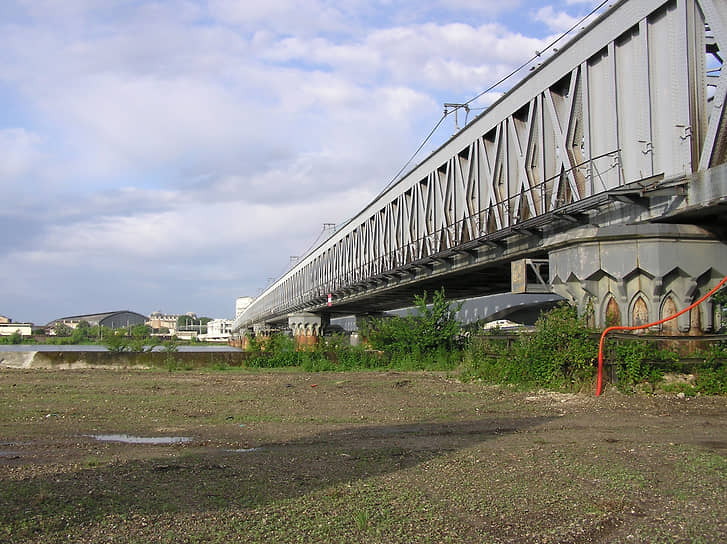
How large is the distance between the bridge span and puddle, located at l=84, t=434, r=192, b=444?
9439 mm

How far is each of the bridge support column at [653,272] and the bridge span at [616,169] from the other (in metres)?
0.02

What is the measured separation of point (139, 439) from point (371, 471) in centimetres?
389

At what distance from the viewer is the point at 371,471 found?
6.99 meters

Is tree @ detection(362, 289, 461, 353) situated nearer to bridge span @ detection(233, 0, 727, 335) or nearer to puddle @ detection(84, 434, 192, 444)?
bridge span @ detection(233, 0, 727, 335)

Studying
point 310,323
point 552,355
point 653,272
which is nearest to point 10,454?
point 552,355

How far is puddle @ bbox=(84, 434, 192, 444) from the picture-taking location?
29.6ft

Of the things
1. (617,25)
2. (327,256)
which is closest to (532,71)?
(617,25)

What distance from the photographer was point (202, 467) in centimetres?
710

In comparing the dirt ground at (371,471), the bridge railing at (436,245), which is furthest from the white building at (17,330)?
the dirt ground at (371,471)

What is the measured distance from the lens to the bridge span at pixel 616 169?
1391 centimetres

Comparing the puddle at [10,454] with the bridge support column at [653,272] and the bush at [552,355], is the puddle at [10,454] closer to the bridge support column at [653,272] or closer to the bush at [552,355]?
the bush at [552,355]

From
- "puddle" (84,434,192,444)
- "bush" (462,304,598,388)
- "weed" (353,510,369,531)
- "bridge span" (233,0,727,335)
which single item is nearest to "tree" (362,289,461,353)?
"bridge span" (233,0,727,335)

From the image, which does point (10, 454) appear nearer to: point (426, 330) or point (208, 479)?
point (208, 479)

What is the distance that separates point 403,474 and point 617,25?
13490mm
